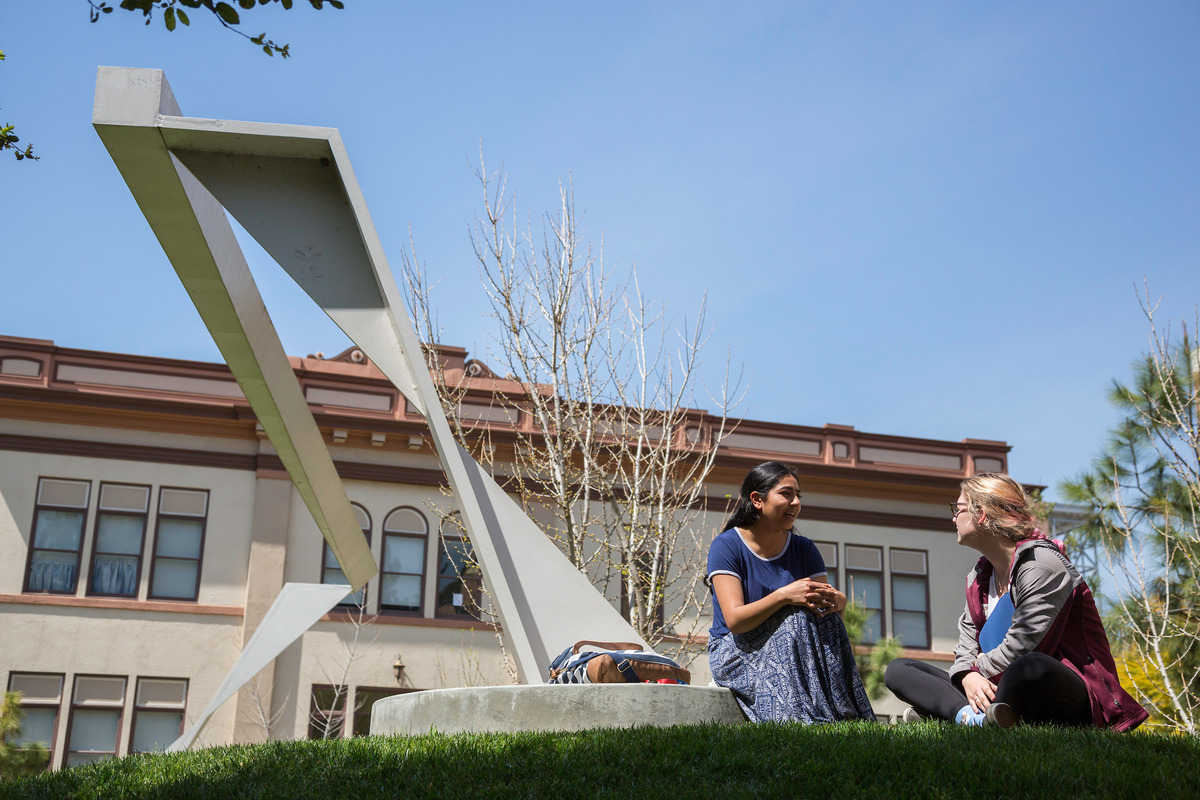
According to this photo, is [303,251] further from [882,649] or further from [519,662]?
[882,649]

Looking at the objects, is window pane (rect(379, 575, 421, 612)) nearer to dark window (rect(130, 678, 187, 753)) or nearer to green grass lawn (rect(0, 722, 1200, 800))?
dark window (rect(130, 678, 187, 753))

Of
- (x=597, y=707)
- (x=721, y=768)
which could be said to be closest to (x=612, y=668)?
(x=597, y=707)

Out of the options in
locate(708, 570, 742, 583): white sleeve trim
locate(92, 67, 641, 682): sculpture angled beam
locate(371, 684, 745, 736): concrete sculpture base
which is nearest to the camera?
locate(371, 684, 745, 736): concrete sculpture base

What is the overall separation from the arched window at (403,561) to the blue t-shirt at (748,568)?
15.8m

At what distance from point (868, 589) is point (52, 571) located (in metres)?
15.8

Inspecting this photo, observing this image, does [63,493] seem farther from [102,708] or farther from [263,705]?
[263,705]

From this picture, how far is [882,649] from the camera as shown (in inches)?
761

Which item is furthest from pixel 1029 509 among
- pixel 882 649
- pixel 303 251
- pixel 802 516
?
pixel 802 516

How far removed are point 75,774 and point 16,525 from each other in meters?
15.8

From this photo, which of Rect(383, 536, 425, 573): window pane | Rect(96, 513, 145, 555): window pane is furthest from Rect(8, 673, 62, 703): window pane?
Rect(383, 536, 425, 573): window pane

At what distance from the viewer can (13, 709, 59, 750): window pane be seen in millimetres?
17953

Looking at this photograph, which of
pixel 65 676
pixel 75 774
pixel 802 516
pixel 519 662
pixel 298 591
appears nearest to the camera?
pixel 75 774

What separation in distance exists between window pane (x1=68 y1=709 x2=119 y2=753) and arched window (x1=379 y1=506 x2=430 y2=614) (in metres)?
4.93

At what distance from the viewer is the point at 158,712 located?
1869 centimetres
